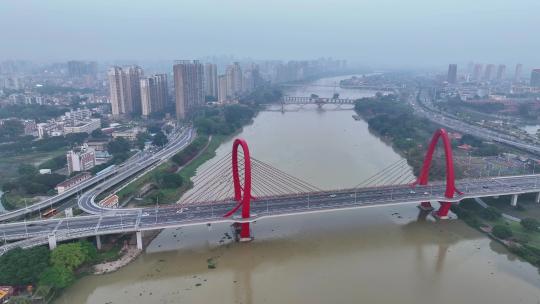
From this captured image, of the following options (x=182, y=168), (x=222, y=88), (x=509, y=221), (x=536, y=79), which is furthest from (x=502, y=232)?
(x=536, y=79)

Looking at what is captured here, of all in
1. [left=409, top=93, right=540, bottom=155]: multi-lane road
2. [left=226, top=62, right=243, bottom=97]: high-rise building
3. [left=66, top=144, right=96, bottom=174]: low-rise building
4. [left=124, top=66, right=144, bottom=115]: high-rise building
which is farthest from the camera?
[left=226, top=62, right=243, bottom=97]: high-rise building

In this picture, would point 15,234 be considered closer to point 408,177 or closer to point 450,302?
point 450,302

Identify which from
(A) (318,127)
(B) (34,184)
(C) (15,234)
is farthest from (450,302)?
(A) (318,127)

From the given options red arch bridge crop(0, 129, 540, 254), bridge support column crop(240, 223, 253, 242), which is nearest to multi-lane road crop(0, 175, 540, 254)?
red arch bridge crop(0, 129, 540, 254)

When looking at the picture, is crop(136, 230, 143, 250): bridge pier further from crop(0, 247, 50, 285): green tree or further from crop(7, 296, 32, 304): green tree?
crop(7, 296, 32, 304): green tree

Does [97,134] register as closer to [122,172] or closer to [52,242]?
[122,172]

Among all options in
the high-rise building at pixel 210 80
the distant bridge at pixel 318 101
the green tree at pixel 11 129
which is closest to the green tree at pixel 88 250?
the green tree at pixel 11 129
